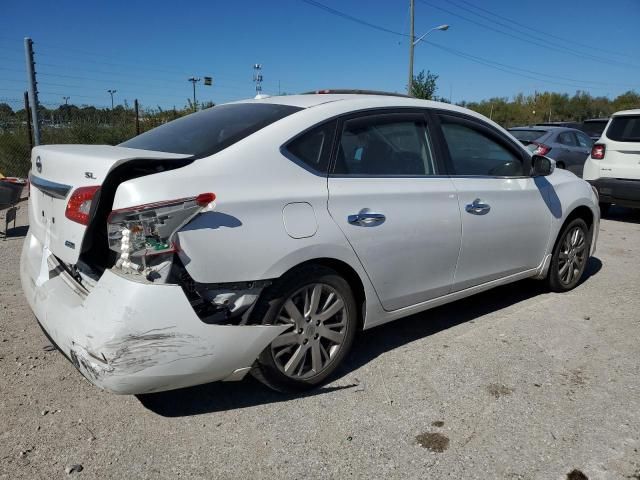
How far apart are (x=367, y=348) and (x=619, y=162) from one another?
6769mm

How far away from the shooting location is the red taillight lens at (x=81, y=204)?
8.25 feet

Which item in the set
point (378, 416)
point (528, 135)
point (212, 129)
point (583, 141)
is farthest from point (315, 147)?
point (583, 141)

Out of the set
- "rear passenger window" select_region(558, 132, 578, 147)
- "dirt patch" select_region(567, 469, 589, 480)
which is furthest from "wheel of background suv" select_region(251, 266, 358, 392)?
"rear passenger window" select_region(558, 132, 578, 147)

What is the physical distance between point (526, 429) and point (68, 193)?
8.47ft

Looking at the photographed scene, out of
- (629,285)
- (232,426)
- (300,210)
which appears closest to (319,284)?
(300,210)

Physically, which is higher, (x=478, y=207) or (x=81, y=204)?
(x=81, y=204)

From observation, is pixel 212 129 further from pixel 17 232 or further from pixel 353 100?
pixel 17 232

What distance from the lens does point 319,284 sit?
116 inches

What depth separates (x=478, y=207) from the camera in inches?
149

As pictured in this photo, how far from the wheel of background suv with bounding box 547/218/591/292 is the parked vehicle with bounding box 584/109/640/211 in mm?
3964

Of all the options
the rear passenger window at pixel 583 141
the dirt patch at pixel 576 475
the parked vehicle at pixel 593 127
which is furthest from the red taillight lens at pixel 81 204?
the parked vehicle at pixel 593 127

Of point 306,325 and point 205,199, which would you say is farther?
point 306,325

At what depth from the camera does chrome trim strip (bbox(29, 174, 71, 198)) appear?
8.86 feet

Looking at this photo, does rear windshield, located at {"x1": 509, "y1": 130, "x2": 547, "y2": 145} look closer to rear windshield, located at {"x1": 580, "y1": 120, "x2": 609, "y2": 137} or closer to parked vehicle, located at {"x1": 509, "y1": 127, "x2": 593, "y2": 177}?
parked vehicle, located at {"x1": 509, "y1": 127, "x2": 593, "y2": 177}
